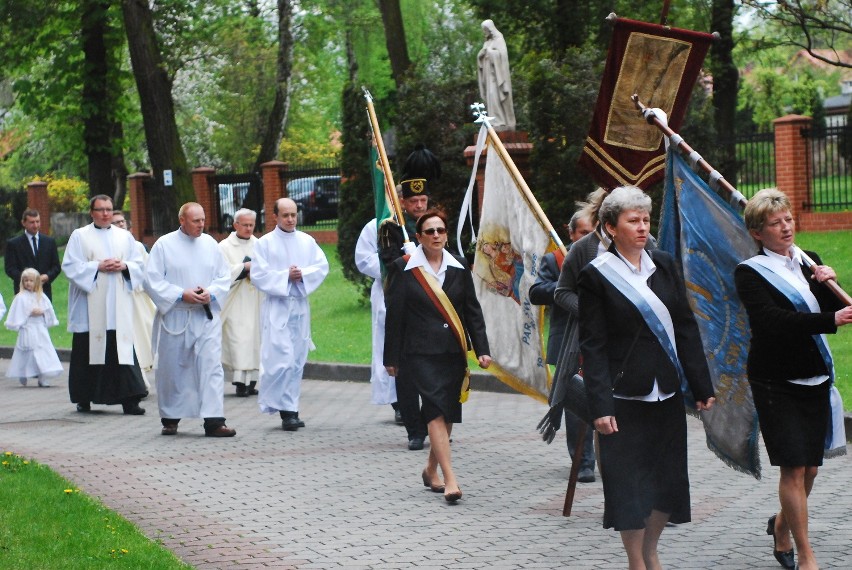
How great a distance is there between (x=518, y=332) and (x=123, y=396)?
18.5ft

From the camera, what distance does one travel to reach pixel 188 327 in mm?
12094

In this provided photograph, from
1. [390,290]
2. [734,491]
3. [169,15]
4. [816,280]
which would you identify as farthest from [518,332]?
[169,15]

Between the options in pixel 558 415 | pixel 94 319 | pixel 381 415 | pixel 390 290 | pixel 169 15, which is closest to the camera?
pixel 558 415

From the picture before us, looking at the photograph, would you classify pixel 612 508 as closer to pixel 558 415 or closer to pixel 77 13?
pixel 558 415

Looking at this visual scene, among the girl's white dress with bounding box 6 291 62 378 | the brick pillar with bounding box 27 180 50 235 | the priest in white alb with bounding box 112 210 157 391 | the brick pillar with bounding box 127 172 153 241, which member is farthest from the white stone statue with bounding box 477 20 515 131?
the brick pillar with bounding box 27 180 50 235

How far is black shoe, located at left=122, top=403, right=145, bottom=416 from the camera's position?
13.9 m

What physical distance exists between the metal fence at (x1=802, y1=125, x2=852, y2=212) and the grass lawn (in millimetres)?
18540

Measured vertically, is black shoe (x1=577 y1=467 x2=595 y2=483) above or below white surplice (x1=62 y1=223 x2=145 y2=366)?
below

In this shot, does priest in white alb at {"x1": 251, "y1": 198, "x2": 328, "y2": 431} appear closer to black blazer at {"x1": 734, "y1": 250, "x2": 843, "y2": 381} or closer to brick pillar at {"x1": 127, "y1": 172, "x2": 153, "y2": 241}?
black blazer at {"x1": 734, "y1": 250, "x2": 843, "y2": 381}

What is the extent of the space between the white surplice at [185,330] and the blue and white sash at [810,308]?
21.2 feet

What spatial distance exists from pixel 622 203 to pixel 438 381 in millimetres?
3104

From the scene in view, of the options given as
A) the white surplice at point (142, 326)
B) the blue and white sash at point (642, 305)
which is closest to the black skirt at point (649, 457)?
the blue and white sash at point (642, 305)

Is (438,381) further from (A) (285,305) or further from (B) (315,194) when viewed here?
(B) (315,194)

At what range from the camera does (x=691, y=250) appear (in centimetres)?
700
